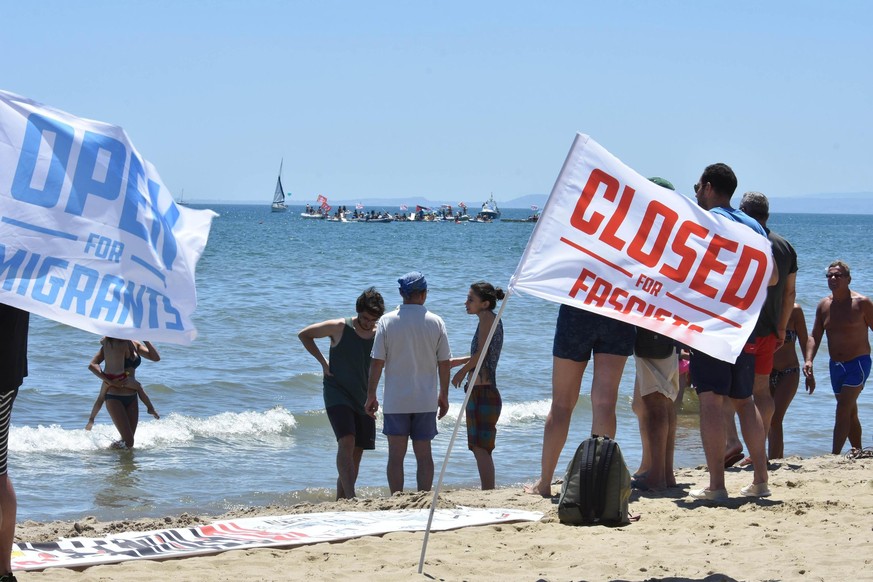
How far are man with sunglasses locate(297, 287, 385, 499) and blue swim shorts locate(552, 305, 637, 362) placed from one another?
1460 millimetres

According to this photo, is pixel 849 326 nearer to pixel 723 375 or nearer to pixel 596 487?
pixel 723 375

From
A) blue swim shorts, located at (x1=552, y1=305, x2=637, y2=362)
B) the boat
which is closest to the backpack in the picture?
blue swim shorts, located at (x1=552, y1=305, x2=637, y2=362)

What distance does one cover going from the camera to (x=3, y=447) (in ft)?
13.4

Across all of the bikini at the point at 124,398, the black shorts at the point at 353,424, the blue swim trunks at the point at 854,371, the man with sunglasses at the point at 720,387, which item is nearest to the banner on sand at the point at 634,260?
the man with sunglasses at the point at 720,387

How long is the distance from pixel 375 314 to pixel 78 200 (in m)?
2.98

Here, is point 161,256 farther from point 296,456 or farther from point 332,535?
point 296,456

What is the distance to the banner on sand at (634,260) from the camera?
190 inches

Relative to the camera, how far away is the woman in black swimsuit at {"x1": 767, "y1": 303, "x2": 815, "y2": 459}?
27.1 feet

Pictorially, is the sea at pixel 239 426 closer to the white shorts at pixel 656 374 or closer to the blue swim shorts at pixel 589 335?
the white shorts at pixel 656 374

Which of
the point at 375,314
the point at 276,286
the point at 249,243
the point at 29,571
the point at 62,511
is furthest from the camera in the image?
the point at 249,243

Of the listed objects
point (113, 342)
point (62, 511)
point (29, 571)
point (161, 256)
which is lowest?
point (62, 511)

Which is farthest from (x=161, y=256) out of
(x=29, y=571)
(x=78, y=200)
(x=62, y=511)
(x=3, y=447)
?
(x=62, y=511)

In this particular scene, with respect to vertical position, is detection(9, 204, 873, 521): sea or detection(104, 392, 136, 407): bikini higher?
detection(104, 392, 136, 407): bikini

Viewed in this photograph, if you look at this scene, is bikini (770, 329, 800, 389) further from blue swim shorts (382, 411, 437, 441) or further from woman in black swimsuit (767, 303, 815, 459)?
blue swim shorts (382, 411, 437, 441)
